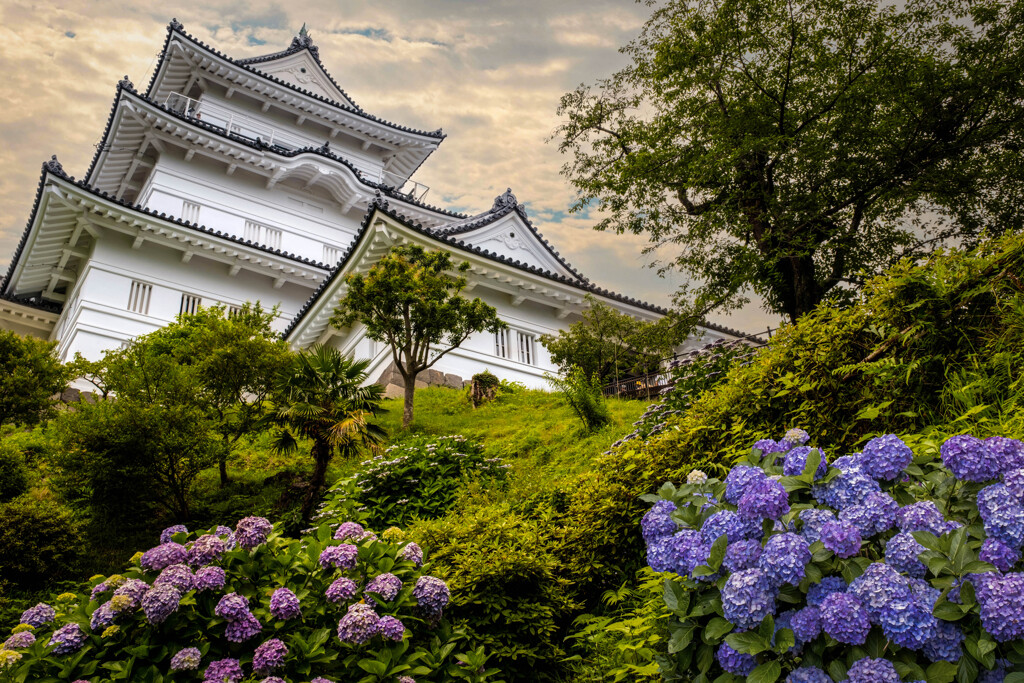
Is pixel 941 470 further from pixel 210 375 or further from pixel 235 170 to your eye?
pixel 235 170

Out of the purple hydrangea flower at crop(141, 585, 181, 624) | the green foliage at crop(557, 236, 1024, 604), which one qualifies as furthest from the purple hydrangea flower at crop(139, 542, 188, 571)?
the green foliage at crop(557, 236, 1024, 604)

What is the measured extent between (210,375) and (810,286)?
10206 millimetres

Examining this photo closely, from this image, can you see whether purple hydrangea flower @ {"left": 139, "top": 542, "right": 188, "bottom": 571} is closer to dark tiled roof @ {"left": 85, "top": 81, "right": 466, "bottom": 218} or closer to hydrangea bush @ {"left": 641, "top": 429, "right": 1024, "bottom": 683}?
hydrangea bush @ {"left": 641, "top": 429, "right": 1024, "bottom": 683}

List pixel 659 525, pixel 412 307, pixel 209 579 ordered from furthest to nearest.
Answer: pixel 412 307 < pixel 209 579 < pixel 659 525

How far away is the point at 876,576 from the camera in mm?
2314

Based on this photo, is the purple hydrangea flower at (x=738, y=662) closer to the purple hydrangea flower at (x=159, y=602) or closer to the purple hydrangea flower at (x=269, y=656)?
the purple hydrangea flower at (x=269, y=656)

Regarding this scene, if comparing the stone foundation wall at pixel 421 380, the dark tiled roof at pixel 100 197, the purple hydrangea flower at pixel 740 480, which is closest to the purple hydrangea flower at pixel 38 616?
the purple hydrangea flower at pixel 740 480

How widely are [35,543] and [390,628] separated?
537 centimetres

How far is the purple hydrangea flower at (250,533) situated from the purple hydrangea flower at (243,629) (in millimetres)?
568

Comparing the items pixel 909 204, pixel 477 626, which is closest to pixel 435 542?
pixel 477 626

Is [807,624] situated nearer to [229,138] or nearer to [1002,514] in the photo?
[1002,514]

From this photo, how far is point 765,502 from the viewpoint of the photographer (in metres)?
2.57

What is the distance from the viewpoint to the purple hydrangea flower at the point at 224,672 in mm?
3393

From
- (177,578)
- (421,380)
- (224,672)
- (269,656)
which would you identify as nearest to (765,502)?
(269,656)
